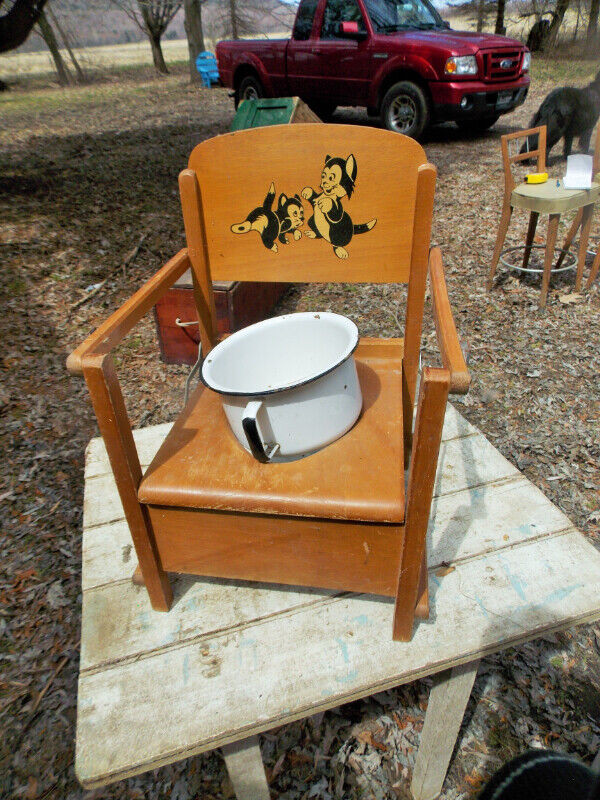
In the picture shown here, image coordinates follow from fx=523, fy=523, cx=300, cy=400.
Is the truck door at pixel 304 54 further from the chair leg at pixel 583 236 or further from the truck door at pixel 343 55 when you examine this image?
the chair leg at pixel 583 236

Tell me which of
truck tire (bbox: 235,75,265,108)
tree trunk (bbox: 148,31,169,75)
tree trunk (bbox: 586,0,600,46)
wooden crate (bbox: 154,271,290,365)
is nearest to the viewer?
wooden crate (bbox: 154,271,290,365)

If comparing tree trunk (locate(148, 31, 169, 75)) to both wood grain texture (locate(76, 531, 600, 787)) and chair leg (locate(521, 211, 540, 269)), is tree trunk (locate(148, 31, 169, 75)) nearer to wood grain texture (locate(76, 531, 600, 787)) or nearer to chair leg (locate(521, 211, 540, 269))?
chair leg (locate(521, 211, 540, 269))

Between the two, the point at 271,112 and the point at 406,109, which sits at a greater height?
the point at 271,112

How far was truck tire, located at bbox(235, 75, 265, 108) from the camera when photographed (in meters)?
7.61

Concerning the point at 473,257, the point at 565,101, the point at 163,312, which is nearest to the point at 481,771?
the point at 163,312

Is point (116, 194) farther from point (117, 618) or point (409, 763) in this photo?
point (409, 763)

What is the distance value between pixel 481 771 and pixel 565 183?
3.32 meters

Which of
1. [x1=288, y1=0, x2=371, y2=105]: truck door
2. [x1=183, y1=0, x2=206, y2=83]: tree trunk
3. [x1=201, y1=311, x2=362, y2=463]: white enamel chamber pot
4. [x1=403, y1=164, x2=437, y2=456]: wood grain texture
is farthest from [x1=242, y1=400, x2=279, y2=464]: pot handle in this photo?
[x1=183, y1=0, x2=206, y2=83]: tree trunk

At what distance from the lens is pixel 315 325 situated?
132cm

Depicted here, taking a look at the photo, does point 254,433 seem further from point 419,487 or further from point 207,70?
point 207,70

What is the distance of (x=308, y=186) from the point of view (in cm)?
143

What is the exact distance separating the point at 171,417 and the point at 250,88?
6.86 m

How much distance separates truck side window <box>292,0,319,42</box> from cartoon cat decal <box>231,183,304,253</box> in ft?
22.4

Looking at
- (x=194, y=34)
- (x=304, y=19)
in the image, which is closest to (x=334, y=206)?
(x=304, y=19)
